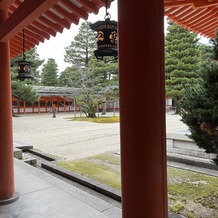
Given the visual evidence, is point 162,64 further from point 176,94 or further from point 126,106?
point 176,94

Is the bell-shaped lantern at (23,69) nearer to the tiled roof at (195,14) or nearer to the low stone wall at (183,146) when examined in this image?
the tiled roof at (195,14)

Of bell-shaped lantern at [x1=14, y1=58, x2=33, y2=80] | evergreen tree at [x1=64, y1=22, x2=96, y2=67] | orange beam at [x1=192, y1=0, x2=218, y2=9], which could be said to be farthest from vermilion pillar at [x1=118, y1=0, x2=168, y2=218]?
evergreen tree at [x1=64, y1=22, x2=96, y2=67]

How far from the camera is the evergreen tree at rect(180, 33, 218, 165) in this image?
2797 mm

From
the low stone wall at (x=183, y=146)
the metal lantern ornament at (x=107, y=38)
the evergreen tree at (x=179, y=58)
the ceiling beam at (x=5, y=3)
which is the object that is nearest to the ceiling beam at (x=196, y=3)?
the metal lantern ornament at (x=107, y=38)

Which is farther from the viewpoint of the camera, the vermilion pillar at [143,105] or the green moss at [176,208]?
the green moss at [176,208]

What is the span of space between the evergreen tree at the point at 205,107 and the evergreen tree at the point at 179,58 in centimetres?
1900

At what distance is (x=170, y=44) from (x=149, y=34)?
22147 mm

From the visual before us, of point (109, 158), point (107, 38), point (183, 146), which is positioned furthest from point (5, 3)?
point (183, 146)

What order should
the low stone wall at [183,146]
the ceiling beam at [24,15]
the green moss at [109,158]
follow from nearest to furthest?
the ceiling beam at [24,15] < the low stone wall at [183,146] < the green moss at [109,158]

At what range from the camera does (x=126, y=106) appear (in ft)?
4.90

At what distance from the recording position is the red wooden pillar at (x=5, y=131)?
306cm

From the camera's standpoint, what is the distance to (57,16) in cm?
285

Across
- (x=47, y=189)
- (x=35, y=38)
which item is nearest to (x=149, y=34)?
(x=35, y=38)

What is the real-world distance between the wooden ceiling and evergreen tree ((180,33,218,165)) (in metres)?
0.73
